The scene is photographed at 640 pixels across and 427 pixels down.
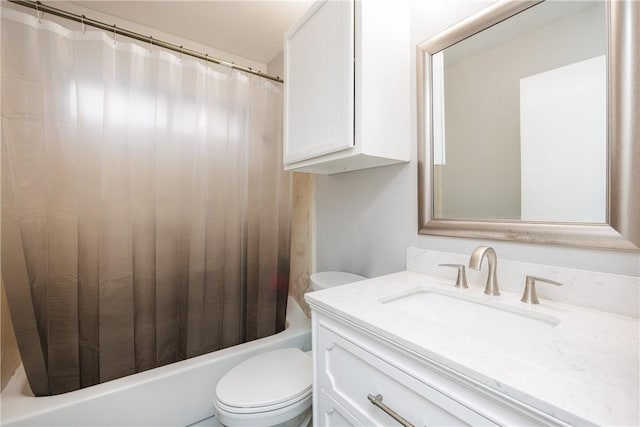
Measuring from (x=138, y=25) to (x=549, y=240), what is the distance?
8.41 feet

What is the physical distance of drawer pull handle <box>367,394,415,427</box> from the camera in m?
0.55

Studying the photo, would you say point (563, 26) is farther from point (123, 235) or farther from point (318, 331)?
point (123, 235)

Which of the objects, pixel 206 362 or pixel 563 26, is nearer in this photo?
pixel 563 26

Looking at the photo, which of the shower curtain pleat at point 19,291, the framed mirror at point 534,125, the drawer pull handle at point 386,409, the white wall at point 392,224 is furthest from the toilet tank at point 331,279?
the shower curtain pleat at point 19,291

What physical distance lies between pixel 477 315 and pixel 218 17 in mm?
2155

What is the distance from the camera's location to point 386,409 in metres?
0.58

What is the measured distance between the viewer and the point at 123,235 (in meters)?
1.27

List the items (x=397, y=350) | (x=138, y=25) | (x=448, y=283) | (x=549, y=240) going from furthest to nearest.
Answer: (x=138, y=25) < (x=448, y=283) < (x=549, y=240) < (x=397, y=350)

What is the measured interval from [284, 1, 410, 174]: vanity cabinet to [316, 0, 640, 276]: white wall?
0.08m

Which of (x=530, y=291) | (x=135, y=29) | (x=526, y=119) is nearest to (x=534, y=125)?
(x=526, y=119)

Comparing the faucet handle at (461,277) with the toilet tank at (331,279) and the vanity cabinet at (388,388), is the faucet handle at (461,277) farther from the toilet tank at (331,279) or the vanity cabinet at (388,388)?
the toilet tank at (331,279)

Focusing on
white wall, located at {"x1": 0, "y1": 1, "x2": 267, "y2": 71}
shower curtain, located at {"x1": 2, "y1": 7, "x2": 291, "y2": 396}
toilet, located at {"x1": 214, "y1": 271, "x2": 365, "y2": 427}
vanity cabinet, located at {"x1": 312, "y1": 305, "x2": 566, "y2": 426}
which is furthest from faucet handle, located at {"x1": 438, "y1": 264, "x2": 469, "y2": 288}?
white wall, located at {"x1": 0, "y1": 1, "x2": 267, "y2": 71}

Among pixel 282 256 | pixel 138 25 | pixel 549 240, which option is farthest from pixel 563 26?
pixel 138 25

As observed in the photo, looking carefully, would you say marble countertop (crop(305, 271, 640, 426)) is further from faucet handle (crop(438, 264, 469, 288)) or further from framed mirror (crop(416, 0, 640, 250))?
framed mirror (crop(416, 0, 640, 250))
